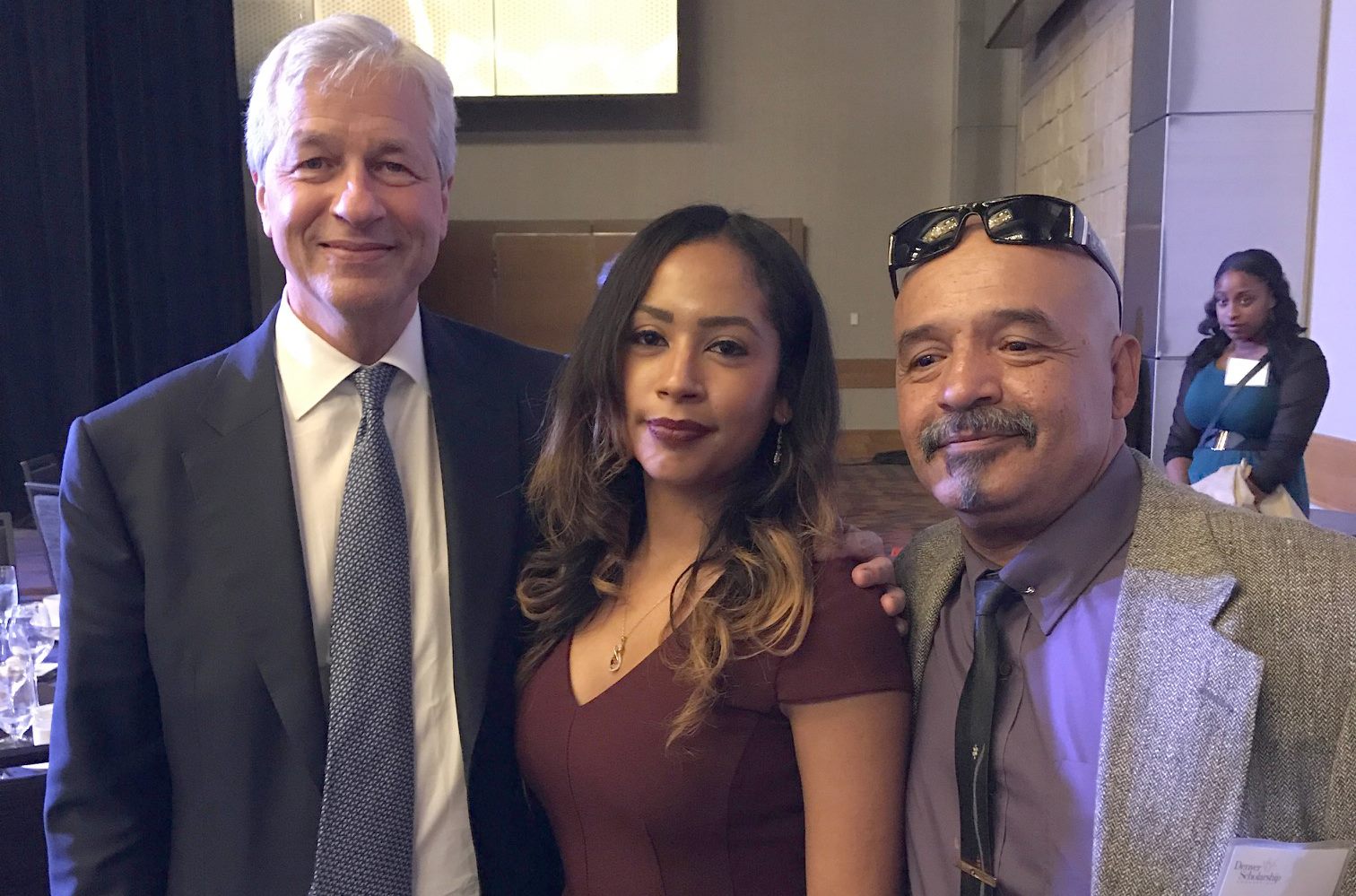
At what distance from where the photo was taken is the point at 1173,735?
3.57 feet

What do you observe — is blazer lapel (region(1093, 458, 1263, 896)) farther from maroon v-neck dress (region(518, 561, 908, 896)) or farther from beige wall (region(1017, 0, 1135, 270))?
beige wall (region(1017, 0, 1135, 270))

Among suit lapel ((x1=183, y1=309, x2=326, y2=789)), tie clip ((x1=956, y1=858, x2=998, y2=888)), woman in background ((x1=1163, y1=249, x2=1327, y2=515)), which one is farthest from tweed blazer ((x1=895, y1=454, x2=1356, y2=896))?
woman in background ((x1=1163, y1=249, x2=1327, y2=515))

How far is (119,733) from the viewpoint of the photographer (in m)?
1.29

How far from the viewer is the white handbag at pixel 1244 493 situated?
3322 millimetres

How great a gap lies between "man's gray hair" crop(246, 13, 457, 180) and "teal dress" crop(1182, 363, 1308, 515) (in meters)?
3.06

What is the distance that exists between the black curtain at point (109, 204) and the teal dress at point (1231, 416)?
6.41 m

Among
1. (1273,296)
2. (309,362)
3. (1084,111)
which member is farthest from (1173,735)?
(1084,111)

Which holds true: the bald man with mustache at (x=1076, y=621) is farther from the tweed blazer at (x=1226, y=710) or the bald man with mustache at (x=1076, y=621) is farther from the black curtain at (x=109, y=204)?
the black curtain at (x=109, y=204)

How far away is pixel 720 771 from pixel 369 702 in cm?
44

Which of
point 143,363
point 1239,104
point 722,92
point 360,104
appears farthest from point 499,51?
point 360,104

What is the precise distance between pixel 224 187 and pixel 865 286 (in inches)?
200

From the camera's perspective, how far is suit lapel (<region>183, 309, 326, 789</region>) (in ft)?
4.12

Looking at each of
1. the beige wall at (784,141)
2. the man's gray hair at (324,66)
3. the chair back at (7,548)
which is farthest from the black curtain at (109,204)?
the man's gray hair at (324,66)

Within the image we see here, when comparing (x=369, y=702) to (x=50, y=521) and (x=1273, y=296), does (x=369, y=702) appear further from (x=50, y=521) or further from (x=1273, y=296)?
(x=1273, y=296)
